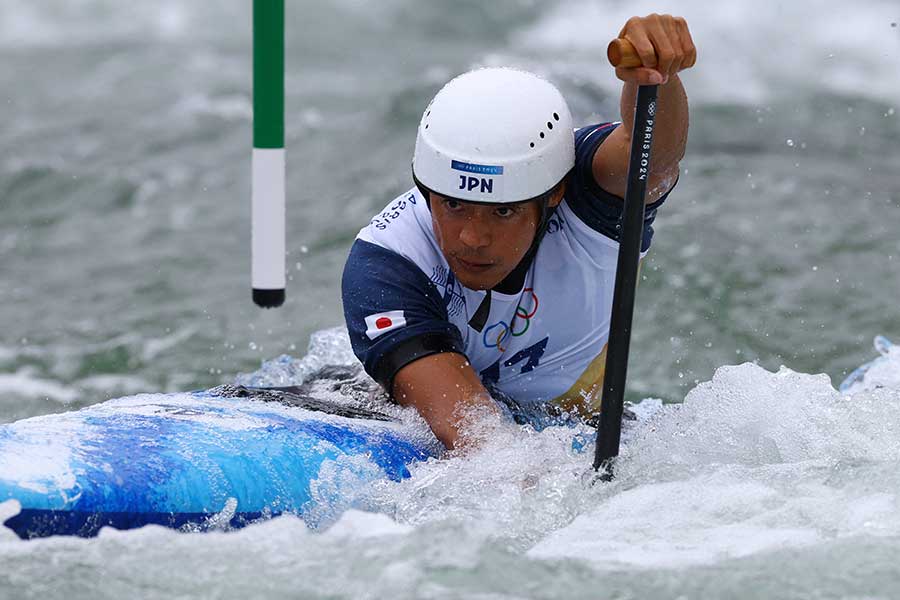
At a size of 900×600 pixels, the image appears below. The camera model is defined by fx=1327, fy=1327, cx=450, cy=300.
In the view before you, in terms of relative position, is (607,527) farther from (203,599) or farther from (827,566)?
(203,599)

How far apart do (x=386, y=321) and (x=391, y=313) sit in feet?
0.07

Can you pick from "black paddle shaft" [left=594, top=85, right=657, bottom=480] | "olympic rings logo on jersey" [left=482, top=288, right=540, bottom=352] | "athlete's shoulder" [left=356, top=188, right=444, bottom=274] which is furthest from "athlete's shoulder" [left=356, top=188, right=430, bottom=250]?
"black paddle shaft" [left=594, top=85, right=657, bottom=480]

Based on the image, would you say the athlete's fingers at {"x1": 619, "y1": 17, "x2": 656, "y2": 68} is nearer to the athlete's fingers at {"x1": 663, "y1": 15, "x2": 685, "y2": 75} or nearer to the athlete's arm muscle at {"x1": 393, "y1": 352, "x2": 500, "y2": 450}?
the athlete's fingers at {"x1": 663, "y1": 15, "x2": 685, "y2": 75}

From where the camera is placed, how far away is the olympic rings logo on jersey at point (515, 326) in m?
3.31

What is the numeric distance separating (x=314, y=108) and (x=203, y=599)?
771cm

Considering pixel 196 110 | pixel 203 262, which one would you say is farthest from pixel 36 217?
pixel 196 110

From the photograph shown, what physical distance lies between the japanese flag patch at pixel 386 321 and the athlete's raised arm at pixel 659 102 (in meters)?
0.57

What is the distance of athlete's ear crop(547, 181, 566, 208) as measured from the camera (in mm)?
3105

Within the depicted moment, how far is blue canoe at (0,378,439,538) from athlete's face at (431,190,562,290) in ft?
1.47

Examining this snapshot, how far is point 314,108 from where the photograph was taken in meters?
9.91

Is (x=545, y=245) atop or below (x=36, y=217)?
atop

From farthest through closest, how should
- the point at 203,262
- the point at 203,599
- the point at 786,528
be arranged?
1. the point at 203,262
2. the point at 786,528
3. the point at 203,599

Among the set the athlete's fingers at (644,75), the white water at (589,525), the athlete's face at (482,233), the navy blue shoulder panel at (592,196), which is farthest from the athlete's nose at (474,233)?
the athlete's fingers at (644,75)

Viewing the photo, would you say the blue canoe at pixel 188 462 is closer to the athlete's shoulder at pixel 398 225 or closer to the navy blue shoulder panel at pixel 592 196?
the athlete's shoulder at pixel 398 225
